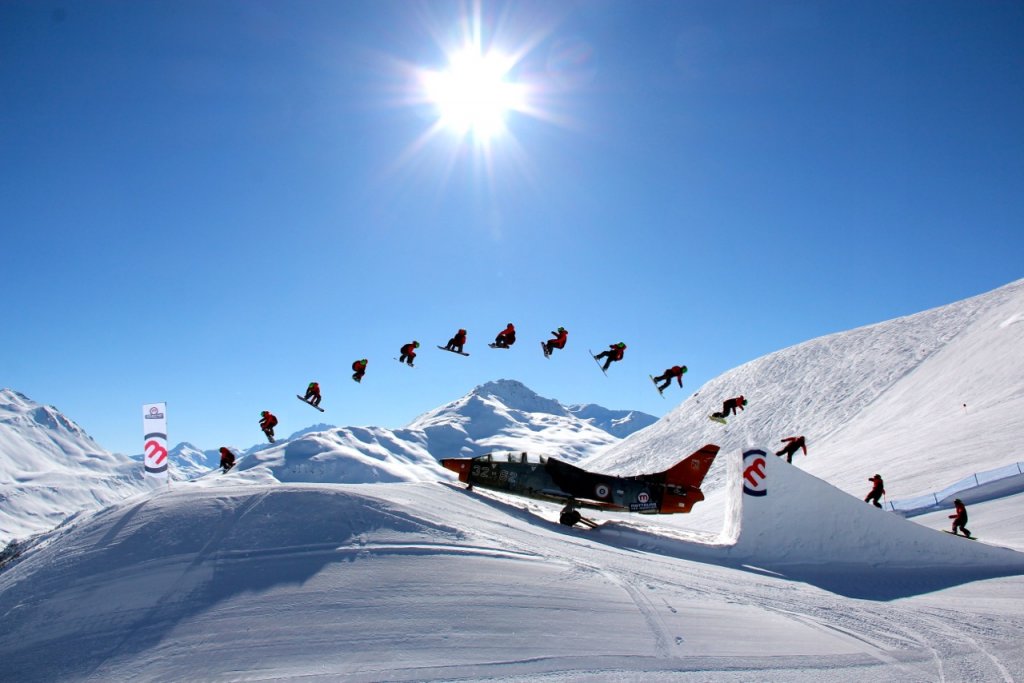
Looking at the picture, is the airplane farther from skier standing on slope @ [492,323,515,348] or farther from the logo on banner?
skier standing on slope @ [492,323,515,348]

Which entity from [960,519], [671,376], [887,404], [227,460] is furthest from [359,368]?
[887,404]

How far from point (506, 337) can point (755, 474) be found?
11.3 meters

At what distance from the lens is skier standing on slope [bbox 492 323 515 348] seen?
2430 cm

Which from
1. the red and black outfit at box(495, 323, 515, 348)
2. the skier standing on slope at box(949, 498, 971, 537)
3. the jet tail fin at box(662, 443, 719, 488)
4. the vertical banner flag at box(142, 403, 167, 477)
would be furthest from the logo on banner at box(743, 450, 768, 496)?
the vertical banner flag at box(142, 403, 167, 477)

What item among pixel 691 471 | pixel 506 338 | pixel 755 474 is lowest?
pixel 755 474

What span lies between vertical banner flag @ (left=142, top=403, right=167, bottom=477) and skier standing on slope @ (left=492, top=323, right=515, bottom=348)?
15695mm

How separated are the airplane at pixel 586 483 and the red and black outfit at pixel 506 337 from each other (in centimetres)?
497

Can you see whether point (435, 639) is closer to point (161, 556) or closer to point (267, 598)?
point (267, 598)

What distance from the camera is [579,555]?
1353 centimetres

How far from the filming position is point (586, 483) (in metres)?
20.9

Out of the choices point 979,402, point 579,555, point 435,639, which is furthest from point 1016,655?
point 979,402

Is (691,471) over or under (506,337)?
under

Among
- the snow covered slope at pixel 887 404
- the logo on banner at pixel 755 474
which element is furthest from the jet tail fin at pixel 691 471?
the snow covered slope at pixel 887 404

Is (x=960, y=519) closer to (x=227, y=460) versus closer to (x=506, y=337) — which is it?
(x=506, y=337)
